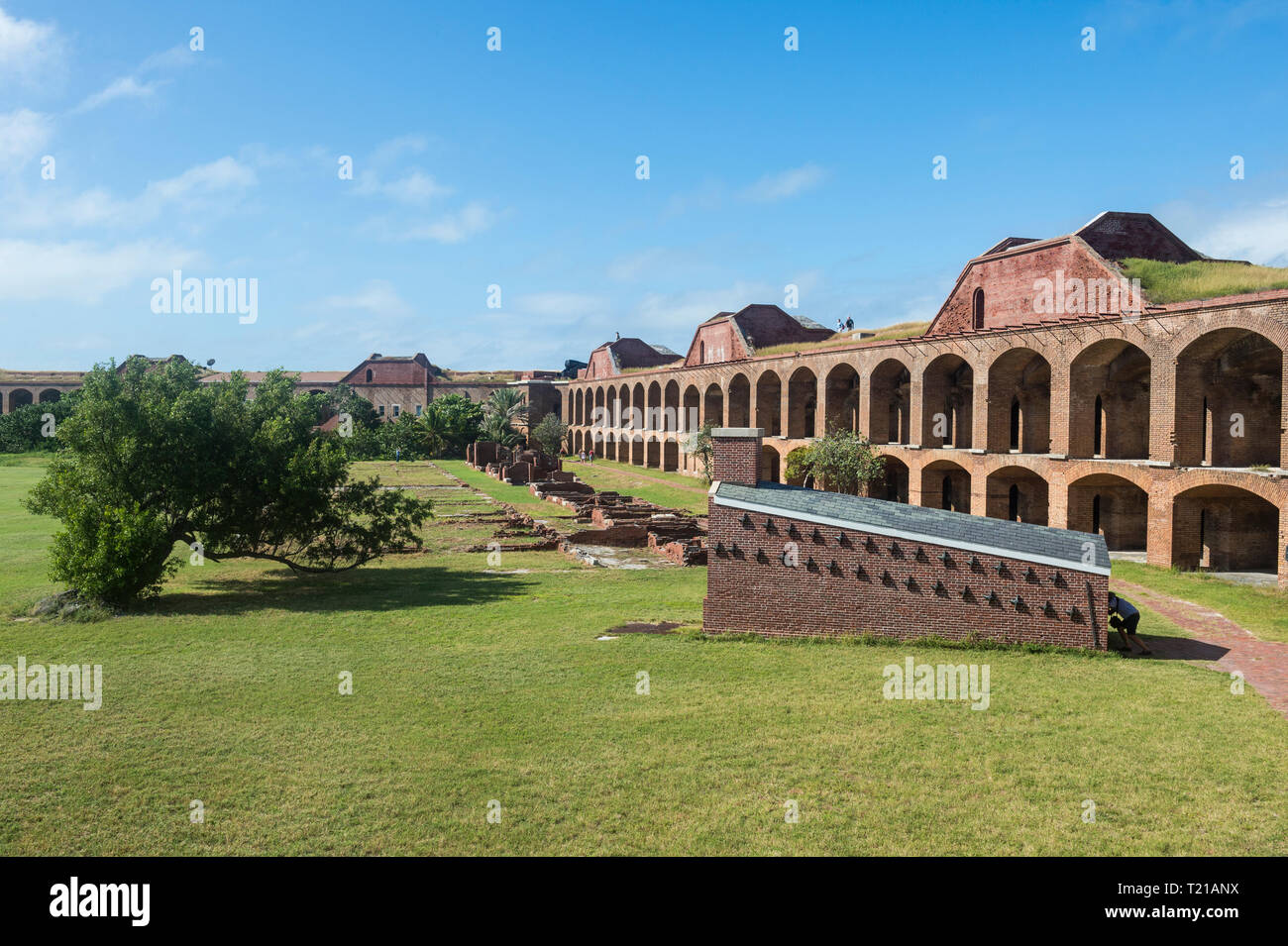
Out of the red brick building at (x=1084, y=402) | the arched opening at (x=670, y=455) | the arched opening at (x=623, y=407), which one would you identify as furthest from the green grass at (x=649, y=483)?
the red brick building at (x=1084, y=402)

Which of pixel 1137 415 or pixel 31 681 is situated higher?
pixel 1137 415

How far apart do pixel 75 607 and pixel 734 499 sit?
1325 centimetres

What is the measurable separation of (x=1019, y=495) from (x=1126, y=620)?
17.6 m

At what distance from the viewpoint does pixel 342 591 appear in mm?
20172

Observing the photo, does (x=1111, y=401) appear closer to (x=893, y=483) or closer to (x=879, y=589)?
(x=893, y=483)

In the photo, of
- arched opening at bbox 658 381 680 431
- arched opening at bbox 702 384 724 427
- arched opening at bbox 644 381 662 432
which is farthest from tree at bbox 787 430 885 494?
arched opening at bbox 644 381 662 432

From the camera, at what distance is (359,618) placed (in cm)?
1706

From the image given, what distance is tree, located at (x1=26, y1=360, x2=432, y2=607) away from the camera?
1777 cm

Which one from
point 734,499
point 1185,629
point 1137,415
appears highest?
point 1137,415

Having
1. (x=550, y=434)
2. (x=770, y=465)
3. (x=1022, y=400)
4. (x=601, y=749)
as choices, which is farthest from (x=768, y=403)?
(x=601, y=749)

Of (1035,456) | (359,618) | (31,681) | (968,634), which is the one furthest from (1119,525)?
(31,681)

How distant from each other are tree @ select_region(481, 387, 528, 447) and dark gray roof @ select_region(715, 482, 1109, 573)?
54.1 metres
